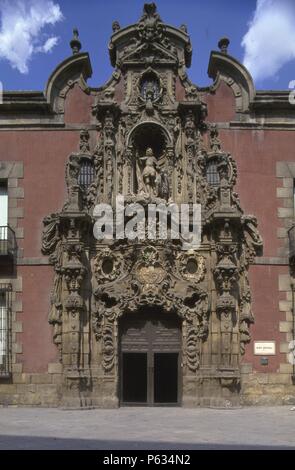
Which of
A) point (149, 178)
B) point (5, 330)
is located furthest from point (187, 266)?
point (5, 330)

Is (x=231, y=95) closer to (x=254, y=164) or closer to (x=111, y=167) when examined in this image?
(x=254, y=164)

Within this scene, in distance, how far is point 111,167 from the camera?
20312 millimetres

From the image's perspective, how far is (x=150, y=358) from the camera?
1959cm

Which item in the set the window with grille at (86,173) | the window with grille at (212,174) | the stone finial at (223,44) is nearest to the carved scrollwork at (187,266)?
the window with grille at (212,174)

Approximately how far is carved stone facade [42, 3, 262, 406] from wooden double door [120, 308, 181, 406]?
31cm

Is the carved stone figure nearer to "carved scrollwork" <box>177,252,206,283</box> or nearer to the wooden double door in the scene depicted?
"carved scrollwork" <box>177,252,206,283</box>

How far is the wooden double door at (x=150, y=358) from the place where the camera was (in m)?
19.5

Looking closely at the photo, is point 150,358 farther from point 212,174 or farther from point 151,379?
point 212,174

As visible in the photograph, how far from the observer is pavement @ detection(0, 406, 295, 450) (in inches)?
456

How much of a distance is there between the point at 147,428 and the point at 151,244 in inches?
269

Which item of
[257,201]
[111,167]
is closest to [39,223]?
[111,167]

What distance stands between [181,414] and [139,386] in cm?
278

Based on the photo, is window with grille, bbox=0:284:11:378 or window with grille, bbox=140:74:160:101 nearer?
window with grille, bbox=0:284:11:378

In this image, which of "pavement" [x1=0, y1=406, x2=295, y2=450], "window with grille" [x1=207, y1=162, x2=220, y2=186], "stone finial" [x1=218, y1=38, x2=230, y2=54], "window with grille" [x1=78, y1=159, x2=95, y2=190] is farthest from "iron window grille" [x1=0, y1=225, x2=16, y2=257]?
"stone finial" [x1=218, y1=38, x2=230, y2=54]
